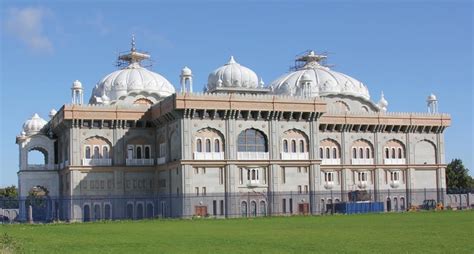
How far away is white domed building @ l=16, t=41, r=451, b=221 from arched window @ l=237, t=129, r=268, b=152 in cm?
9

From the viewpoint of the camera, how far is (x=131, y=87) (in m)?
77.9

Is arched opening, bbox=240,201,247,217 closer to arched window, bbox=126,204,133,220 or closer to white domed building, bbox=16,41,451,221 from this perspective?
white domed building, bbox=16,41,451,221

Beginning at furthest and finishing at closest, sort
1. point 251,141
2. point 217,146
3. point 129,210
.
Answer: point 129,210
point 251,141
point 217,146

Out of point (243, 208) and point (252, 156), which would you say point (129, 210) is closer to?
point (243, 208)

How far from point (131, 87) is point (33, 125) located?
1041cm

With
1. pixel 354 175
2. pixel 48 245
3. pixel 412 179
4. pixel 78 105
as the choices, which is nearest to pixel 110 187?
pixel 78 105

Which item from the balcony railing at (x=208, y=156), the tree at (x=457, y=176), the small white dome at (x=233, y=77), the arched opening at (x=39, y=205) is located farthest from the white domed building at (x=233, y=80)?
the tree at (x=457, y=176)

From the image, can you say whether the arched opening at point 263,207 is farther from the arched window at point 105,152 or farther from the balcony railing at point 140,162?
the arched window at point 105,152

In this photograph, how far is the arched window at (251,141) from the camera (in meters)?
66.9

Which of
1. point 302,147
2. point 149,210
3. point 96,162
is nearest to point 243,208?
point 302,147

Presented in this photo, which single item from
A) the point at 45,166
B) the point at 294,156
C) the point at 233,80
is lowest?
the point at 45,166

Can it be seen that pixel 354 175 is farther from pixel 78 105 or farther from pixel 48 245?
pixel 48 245

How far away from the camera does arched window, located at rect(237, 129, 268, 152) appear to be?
66.9 metres

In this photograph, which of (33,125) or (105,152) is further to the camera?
(33,125)
